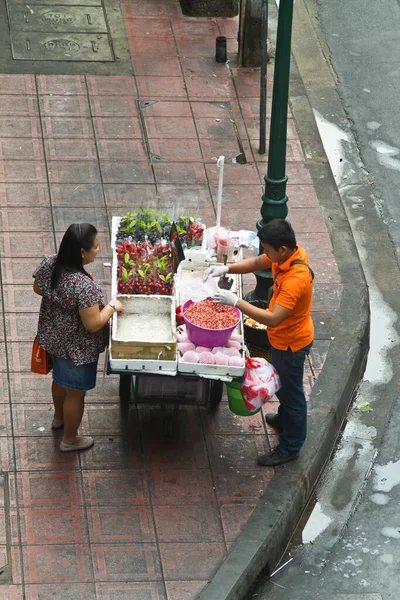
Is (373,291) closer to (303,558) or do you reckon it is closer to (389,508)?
(389,508)

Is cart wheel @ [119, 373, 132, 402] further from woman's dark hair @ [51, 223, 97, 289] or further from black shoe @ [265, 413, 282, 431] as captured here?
woman's dark hair @ [51, 223, 97, 289]

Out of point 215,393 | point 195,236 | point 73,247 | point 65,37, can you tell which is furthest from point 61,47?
point 73,247

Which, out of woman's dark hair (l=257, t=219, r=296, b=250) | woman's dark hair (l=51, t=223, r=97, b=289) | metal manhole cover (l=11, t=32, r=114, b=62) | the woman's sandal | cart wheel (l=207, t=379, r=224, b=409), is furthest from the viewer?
metal manhole cover (l=11, t=32, r=114, b=62)

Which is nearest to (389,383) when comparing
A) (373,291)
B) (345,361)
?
(345,361)

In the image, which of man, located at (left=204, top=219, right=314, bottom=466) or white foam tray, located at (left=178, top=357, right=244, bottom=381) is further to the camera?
white foam tray, located at (left=178, top=357, right=244, bottom=381)

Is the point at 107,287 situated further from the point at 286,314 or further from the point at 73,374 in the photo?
the point at 286,314

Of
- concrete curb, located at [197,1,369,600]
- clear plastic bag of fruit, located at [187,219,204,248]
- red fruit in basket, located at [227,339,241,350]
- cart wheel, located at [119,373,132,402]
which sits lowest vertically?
concrete curb, located at [197,1,369,600]

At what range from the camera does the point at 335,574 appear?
23.9 ft

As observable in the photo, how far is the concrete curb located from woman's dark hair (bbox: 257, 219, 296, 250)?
1.78 meters

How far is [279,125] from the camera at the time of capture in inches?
324

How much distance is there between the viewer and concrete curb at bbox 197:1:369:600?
22.8ft

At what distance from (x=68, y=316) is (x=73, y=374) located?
1.42 feet

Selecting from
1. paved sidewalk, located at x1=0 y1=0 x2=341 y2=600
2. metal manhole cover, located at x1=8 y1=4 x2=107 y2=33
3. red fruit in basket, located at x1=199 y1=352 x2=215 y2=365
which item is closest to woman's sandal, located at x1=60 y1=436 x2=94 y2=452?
paved sidewalk, located at x1=0 y1=0 x2=341 y2=600

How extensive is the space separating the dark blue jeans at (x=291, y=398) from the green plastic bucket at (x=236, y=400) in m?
0.23
